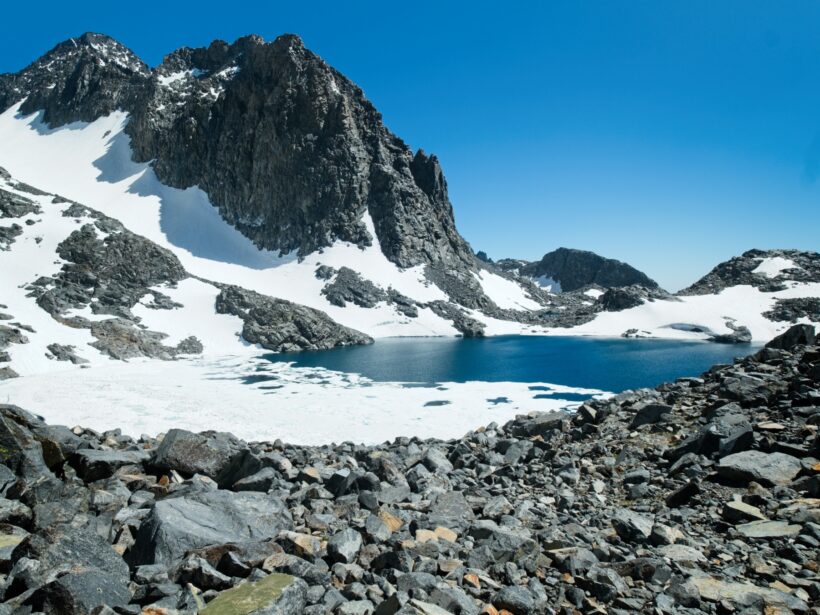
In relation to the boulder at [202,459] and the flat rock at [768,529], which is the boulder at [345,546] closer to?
the boulder at [202,459]

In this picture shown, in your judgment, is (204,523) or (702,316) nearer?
(204,523)

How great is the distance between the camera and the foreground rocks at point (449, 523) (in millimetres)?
5594

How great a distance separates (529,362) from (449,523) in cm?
5915

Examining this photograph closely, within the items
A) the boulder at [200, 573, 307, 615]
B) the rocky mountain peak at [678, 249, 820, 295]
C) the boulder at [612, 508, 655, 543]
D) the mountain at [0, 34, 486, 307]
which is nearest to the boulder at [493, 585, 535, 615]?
the boulder at [200, 573, 307, 615]

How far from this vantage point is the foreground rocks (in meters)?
5.59

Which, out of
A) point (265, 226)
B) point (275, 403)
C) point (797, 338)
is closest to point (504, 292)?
point (265, 226)

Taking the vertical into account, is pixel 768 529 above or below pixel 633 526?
above

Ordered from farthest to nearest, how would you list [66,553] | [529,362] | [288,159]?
[288,159]
[529,362]
[66,553]

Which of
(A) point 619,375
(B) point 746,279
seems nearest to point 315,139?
(A) point 619,375

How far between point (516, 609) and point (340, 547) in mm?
2867

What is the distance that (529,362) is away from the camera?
213ft

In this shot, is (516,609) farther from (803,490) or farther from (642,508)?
(803,490)

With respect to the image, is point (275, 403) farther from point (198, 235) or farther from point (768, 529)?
point (198, 235)

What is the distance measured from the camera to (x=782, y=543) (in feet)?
22.0
